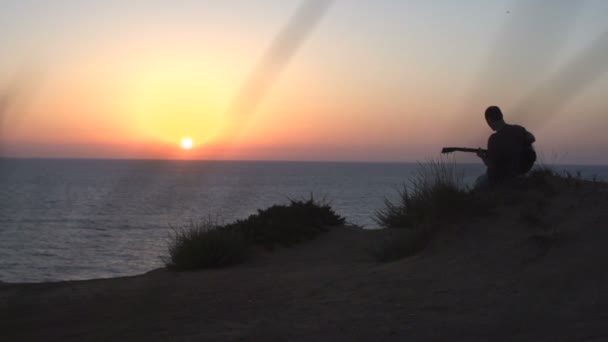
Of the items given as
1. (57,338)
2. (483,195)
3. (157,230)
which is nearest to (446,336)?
(57,338)

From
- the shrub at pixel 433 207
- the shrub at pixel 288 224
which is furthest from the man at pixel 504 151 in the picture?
the shrub at pixel 288 224

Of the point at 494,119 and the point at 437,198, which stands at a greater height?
the point at 494,119

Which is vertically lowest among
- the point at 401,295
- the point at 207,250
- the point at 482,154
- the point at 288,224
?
the point at 401,295

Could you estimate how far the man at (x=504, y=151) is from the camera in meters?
10.7

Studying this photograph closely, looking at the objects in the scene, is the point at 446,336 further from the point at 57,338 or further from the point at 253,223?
the point at 253,223

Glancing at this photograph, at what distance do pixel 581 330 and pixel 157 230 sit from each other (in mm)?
39603

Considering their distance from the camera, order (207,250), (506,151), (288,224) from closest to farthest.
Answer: (506,151)
(207,250)
(288,224)

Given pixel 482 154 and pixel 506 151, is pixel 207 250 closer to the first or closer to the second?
pixel 482 154

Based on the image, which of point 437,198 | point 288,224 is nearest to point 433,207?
point 437,198

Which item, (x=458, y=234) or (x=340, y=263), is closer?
(x=458, y=234)

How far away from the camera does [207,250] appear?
12.3m

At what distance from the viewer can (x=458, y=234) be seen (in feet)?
31.6

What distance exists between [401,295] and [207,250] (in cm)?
556

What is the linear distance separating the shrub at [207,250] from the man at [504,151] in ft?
14.8
